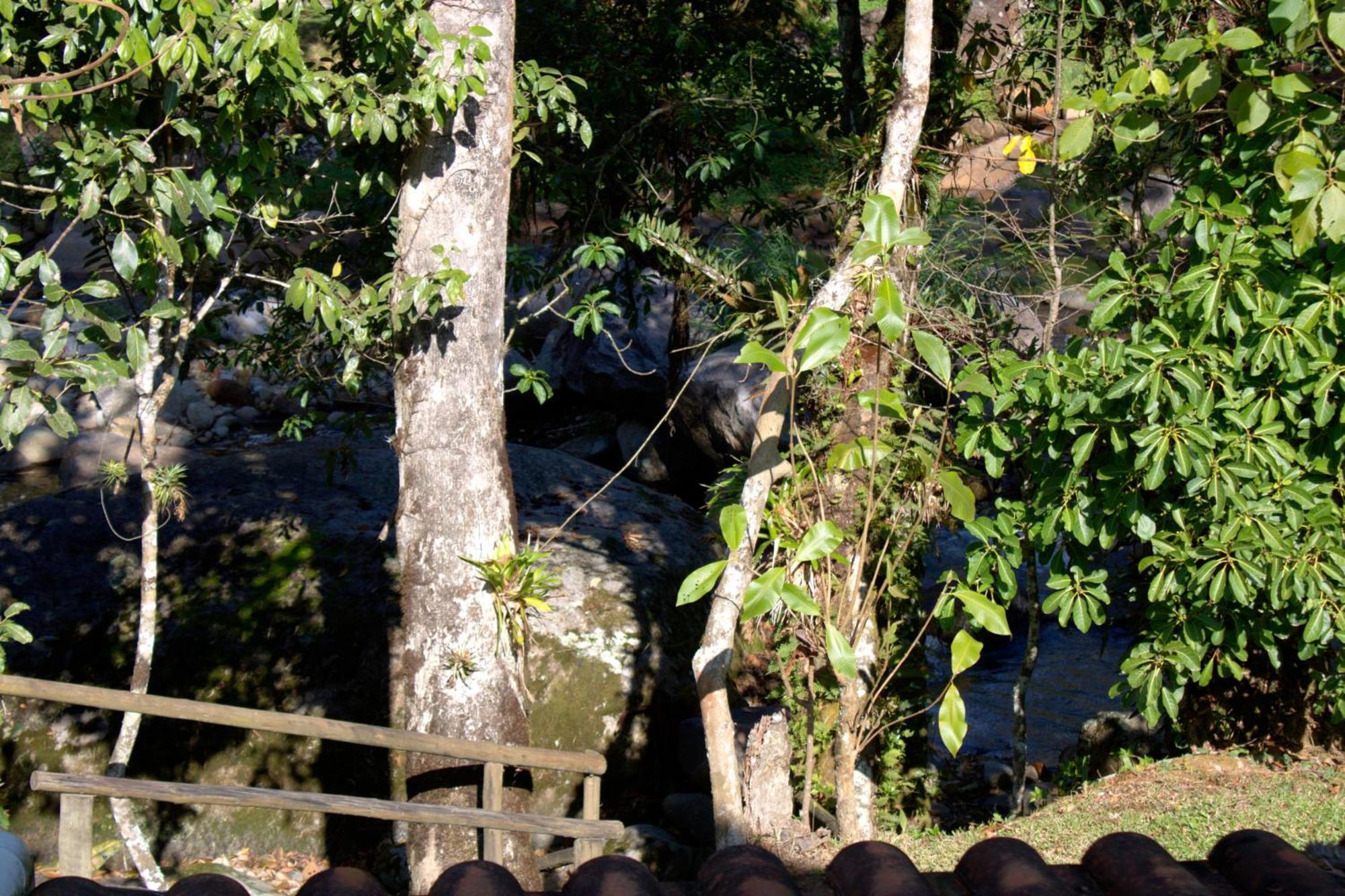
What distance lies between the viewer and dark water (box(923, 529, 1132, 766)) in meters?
9.16

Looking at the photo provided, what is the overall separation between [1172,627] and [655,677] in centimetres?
347

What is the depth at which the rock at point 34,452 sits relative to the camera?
37.1 ft

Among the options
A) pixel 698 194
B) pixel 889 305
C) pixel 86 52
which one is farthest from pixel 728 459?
pixel 889 305

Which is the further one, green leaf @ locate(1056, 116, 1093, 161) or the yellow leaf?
the yellow leaf

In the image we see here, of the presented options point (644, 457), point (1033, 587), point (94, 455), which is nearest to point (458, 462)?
point (1033, 587)

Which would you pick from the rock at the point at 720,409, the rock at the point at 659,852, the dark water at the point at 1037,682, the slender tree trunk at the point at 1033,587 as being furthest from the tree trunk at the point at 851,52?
the rock at the point at 659,852

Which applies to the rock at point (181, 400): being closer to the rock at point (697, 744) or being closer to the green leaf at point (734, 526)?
the rock at point (697, 744)

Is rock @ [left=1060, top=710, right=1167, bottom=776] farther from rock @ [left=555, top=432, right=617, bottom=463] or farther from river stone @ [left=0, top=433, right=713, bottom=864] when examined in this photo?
rock @ [left=555, top=432, right=617, bottom=463]

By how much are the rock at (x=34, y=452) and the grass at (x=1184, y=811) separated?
9.41 metres

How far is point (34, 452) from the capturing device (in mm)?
11406

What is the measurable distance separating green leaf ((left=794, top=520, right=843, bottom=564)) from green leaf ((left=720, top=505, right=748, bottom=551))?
184mm

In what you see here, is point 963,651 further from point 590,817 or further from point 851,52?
point 851,52

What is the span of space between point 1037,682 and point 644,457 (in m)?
4.22

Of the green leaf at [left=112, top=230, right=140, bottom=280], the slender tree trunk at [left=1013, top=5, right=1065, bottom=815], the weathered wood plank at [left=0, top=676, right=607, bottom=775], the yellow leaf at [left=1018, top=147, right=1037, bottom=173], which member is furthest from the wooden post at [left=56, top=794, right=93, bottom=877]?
the yellow leaf at [left=1018, top=147, right=1037, bottom=173]
